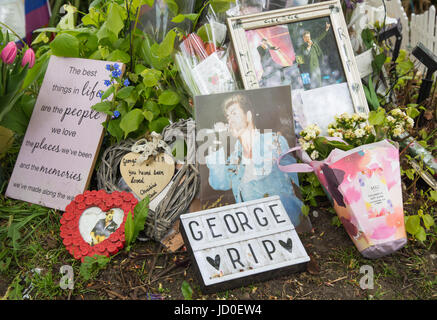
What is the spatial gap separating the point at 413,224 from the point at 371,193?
0.77ft

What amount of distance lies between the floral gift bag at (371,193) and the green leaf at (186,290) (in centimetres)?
68

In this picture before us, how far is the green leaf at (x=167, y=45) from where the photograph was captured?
185 centimetres

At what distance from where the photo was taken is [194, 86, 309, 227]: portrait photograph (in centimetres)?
180

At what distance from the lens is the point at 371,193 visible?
1.55 meters

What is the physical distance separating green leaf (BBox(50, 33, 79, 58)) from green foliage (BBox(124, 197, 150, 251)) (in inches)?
33.6

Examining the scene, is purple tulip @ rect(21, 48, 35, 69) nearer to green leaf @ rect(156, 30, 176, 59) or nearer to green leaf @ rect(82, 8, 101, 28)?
green leaf @ rect(82, 8, 101, 28)

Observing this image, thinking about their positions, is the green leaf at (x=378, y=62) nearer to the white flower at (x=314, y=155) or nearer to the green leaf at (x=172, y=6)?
the white flower at (x=314, y=155)

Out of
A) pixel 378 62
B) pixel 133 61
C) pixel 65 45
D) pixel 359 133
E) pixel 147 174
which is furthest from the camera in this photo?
pixel 378 62

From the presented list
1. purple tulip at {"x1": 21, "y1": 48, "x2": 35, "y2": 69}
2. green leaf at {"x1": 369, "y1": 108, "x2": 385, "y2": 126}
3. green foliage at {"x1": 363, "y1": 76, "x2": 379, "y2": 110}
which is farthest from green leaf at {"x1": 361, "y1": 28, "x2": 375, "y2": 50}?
purple tulip at {"x1": 21, "y1": 48, "x2": 35, "y2": 69}

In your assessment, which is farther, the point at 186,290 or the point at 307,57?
the point at 307,57

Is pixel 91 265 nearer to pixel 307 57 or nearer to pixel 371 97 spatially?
pixel 307 57

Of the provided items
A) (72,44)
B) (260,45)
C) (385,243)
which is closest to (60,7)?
(72,44)

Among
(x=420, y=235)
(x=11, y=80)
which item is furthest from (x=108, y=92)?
(x=420, y=235)

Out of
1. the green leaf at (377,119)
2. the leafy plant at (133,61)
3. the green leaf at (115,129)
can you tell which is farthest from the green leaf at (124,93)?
the green leaf at (377,119)
